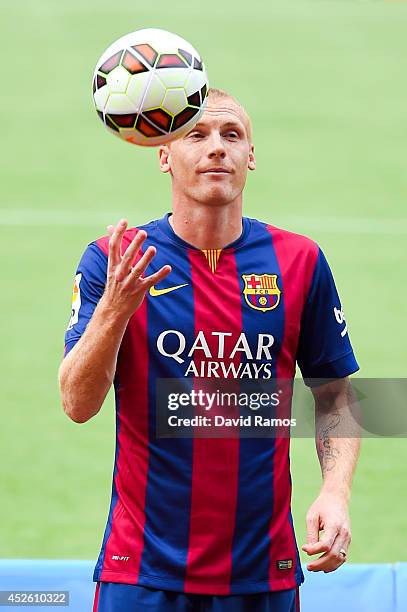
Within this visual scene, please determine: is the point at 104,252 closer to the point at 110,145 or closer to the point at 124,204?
the point at 124,204

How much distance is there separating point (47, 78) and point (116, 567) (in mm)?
11732

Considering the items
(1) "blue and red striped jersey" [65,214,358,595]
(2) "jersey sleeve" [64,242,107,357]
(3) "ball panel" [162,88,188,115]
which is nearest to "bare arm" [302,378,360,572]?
(1) "blue and red striped jersey" [65,214,358,595]

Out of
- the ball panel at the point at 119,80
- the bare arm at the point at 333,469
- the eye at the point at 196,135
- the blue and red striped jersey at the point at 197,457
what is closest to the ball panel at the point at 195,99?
the eye at the point at 196,135

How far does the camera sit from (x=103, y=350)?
3383 mm

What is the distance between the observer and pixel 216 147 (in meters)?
3.82

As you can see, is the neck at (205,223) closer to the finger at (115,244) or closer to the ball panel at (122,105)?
the ball panel at (122,105)

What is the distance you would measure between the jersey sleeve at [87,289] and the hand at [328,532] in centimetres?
93

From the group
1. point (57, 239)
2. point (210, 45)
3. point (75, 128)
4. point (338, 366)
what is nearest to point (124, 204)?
point (57, 239)

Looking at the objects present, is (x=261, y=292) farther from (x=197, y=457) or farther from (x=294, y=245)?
(x=197, y=457)

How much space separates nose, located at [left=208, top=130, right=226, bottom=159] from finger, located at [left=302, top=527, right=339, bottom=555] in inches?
48.8

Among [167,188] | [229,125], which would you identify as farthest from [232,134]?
[167,188]

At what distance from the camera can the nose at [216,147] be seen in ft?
12.5

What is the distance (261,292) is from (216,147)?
0.50 m

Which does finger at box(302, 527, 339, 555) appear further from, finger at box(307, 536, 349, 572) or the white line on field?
the white line on field
